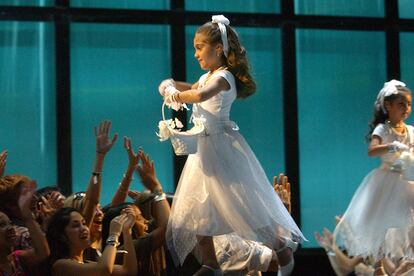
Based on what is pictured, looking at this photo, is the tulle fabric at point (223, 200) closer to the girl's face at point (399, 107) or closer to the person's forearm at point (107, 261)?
the person's forearm at point (107, 261)

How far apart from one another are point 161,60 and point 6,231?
4.65 m

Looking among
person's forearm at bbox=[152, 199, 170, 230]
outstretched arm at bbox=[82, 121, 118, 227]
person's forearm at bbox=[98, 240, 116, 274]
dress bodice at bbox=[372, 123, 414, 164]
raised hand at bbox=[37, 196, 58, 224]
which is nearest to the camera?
person's forearm at bbox=[98, 240, 116, 274]

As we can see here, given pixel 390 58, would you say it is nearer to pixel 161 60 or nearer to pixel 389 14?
pixel 389 14

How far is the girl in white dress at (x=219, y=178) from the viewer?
5746mm

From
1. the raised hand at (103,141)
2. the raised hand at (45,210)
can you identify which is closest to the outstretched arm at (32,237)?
the raised hand at (45,210)

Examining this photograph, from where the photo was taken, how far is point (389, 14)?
10.4 meters

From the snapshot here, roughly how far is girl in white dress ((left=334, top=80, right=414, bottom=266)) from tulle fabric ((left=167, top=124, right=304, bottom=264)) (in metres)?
1.70

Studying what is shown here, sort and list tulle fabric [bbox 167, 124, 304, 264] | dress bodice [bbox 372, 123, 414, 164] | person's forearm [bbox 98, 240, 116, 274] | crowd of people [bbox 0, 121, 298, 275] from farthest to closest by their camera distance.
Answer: dress bodice [bbox 372, 123, 414, 164]
tulle fabric [bbox 167, 124, 304, 264]
crowd of people [bbox 0, 121, 298, 275]
person's forearm [bbox 98, 240, 116, 274]

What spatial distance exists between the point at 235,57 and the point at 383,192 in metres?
2.20

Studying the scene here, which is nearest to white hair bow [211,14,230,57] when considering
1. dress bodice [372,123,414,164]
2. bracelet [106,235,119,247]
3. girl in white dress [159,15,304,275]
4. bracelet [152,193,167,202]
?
girl in white dress [159,15,304,275]

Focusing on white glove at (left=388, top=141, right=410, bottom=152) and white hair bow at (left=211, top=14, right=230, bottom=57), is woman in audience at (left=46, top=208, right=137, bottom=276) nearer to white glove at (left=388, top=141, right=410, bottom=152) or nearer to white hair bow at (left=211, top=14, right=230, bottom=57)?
white hair bow at (left=211, top=14, right=230, bottom=57)

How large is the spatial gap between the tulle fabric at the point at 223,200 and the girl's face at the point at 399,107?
2.16m

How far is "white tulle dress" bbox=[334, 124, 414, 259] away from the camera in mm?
7504

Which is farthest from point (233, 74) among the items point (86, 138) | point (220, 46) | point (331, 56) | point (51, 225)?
point (331, 56)
